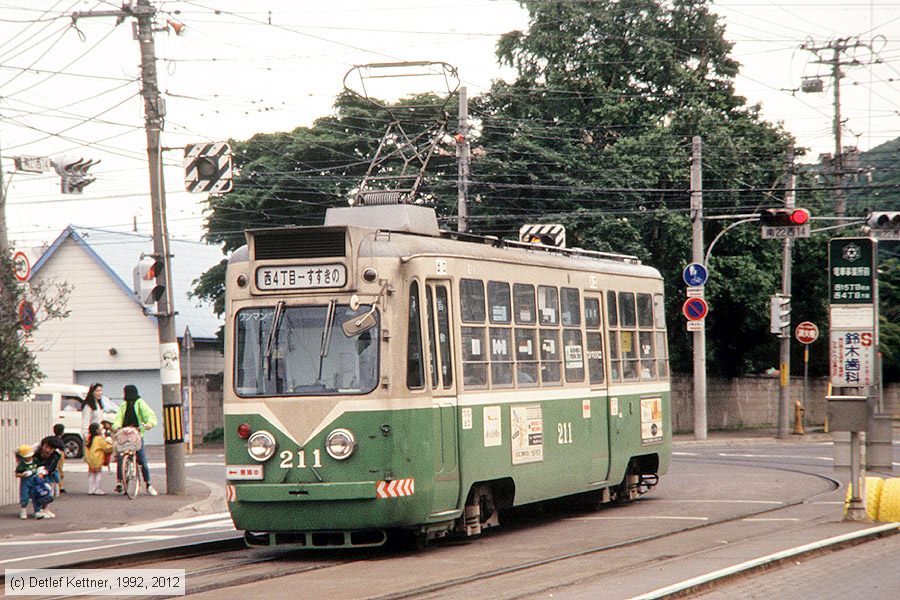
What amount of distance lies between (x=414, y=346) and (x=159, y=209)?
1022 centimetres

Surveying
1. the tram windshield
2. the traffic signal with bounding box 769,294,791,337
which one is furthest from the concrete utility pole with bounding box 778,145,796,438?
the tram windshield

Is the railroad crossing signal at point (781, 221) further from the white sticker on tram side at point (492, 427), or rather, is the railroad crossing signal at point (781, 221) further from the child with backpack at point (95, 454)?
the child with backpack at point (95, 454)

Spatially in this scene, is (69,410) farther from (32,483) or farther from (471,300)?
(471,300)

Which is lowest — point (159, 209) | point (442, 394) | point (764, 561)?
point (764, 561)

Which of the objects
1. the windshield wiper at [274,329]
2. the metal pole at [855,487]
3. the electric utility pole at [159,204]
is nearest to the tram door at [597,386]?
the metal pole at [855,487]

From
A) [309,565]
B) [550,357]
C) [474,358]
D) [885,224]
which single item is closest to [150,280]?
[550,357]

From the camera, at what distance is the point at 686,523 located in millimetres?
16484

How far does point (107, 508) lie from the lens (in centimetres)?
2116

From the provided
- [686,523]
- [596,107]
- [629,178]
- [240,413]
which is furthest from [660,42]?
[240,413]

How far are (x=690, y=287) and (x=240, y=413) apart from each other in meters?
22.8

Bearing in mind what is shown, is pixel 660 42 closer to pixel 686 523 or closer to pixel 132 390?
pixel 132 390

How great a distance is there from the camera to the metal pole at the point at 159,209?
74.4 feet

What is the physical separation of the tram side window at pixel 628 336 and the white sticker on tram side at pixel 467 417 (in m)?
4.74

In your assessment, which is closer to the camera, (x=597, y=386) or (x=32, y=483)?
(x=597, y=386)
